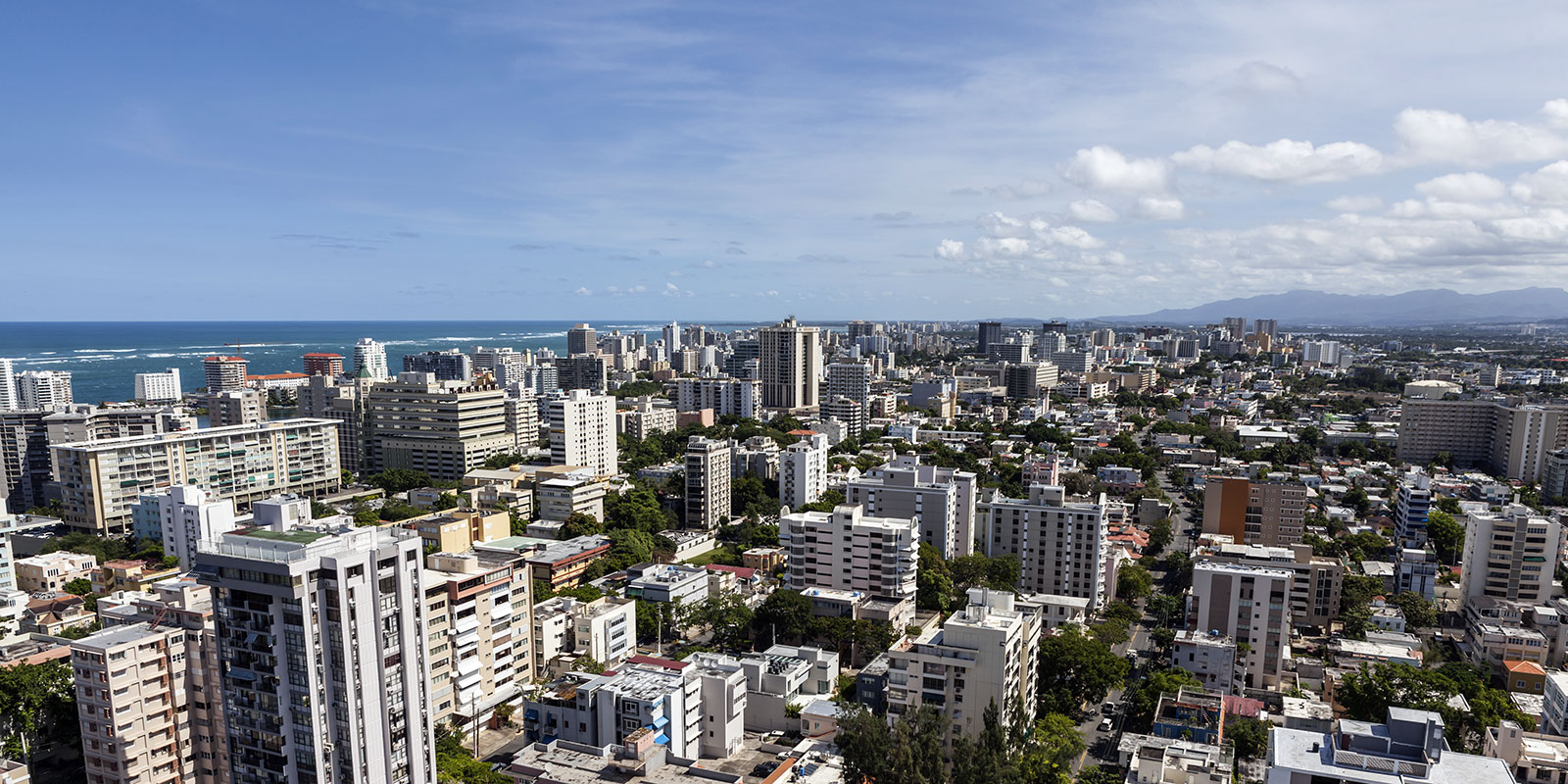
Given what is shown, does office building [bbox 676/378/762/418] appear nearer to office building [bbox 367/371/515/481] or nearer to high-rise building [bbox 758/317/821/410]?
high-rise building [bbox 758/317/821/410]

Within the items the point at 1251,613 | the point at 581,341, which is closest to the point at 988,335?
the point at 581,341

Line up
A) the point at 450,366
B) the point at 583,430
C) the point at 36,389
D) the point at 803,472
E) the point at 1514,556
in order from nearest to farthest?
the point at 1514,556 < the point at 803,472 < the point at 583,430 < the point at 36,389 < the point at 450,366

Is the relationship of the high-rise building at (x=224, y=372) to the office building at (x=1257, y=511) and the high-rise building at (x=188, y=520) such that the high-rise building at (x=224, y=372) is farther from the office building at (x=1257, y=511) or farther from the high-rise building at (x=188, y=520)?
the office building at (x=1257, y=511)

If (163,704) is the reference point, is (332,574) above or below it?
above

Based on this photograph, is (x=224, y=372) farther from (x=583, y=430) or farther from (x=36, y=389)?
(x=583, y=430)

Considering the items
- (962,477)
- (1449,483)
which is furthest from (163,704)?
(1449,483)

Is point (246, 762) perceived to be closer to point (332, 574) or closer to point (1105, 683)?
point (332, 574)

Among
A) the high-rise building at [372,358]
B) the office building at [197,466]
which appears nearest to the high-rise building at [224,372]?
the high-rise building at [372,358]
